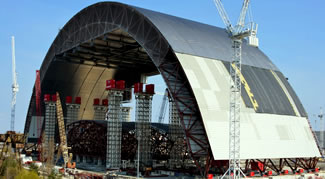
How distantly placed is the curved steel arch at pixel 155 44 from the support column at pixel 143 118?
10.6 m

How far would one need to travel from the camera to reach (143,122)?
71688 millimetres

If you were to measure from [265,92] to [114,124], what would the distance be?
86.2ft

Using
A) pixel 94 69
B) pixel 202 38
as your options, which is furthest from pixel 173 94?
pixel 94 69

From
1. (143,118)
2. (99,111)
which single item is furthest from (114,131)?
(99,111)

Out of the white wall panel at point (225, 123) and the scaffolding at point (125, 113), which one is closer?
the white wall panel at point (225, 123)

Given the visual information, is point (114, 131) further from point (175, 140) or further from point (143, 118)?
point (175, 140)

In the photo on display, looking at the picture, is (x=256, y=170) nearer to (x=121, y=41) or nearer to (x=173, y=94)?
(x=173, y=94)

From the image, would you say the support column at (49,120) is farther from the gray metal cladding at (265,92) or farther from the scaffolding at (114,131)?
the gray metal cladding at (265,92)

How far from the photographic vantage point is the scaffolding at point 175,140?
235 ft

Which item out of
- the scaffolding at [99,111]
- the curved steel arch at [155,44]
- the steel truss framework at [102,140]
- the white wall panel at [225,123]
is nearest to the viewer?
the white wall panel at [225,123]

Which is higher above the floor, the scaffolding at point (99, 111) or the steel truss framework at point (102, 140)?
the scaffolding at point (99, 111)

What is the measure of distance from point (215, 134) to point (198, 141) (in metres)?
3.19

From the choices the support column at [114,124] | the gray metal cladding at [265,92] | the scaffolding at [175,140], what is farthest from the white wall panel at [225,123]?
the support column at [114,124]

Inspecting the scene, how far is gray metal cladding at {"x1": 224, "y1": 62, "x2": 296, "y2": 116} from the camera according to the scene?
6531 centimetres
